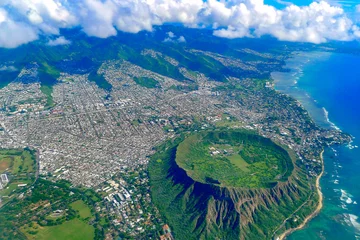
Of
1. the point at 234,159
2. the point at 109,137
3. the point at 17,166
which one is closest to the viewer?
the point at 17,166

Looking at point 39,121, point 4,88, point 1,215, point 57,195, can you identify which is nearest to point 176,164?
point 57,195

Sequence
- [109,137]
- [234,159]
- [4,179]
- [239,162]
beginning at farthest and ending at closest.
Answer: [109,137]
[234,159]
[239,162]
[4,179]

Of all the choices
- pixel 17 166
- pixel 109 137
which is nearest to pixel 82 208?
pixel 17 166

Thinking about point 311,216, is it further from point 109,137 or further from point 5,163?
point 5,163

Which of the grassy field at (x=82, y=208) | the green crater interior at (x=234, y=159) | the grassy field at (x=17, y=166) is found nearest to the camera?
the grassy field at (x=82, y=208)

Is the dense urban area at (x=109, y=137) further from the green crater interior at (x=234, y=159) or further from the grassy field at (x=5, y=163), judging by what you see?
the green crater interior at (x=234, y=159)

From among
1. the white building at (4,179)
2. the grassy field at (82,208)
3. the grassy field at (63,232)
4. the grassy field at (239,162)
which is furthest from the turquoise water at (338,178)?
the white building at (4,179)

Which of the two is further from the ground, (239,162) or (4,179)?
(239,162)

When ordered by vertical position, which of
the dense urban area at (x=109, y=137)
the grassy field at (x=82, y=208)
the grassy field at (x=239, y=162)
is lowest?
the dense urban area at (x=109, y=137)
